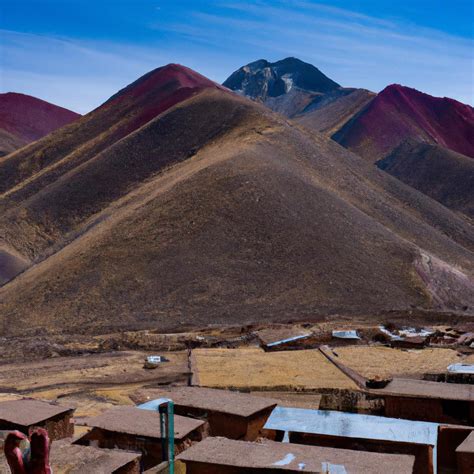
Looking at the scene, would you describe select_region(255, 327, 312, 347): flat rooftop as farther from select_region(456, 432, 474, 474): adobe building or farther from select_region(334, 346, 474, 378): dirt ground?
select_region(456, 432, 474, 474): adobe building

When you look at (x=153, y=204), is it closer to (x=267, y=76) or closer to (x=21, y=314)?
(x=21, y=314)

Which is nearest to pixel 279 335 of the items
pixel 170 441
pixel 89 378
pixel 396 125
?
pixel 89 378

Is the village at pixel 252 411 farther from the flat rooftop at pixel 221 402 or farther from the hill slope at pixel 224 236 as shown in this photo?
the hill slope at pixel 224 236

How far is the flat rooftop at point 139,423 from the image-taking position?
354 inches

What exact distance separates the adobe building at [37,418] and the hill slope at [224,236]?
1948 cm

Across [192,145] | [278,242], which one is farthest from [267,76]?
[278,242]

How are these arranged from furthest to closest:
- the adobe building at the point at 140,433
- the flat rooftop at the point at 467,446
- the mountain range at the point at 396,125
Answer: the mountain range at the point at 396,125
the adobe building at the point at 140,433
the flat rooftop at the point at 467,446

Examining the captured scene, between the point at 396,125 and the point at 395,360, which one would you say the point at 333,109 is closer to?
the point at 396,125

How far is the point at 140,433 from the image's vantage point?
896cm

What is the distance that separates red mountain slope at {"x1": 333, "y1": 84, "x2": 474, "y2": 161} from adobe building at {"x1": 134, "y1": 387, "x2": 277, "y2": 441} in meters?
75.8

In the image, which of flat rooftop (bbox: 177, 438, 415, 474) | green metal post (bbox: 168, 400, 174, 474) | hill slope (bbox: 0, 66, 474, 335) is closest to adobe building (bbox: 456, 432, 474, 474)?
flat rooftop (bbox: 177, 438, 415, 474)

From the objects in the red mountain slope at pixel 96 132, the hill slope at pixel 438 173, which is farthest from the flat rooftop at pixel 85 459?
the hill slope at pixel 438 173

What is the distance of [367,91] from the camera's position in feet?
363

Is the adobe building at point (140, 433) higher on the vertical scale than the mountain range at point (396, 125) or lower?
lower
